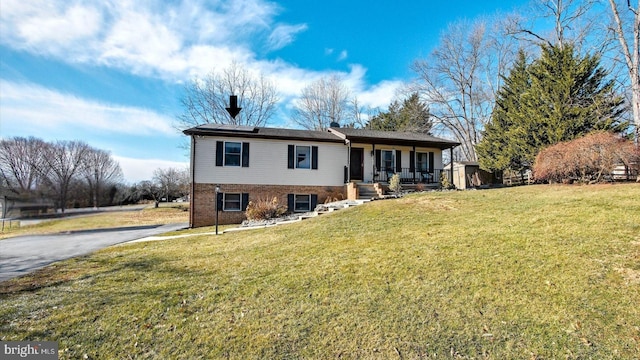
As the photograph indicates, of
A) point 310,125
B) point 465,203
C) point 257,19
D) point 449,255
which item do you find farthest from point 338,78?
point 449,255

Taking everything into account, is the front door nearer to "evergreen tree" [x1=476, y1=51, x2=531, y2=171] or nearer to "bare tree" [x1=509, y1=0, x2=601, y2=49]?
"evergreen tree" [x1=476, y1=51, x2=531, y2=171]

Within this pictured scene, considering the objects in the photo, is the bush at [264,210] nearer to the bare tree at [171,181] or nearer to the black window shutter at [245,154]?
the black window shutter at [245,154]

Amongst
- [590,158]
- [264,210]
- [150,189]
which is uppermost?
[590,158]

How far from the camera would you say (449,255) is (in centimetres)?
537

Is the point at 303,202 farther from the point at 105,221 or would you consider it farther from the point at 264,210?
the point at 105,221

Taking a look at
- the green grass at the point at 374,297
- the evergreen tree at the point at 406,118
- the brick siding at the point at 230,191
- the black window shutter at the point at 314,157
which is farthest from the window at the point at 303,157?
the evergreen tree at the point at 406,118

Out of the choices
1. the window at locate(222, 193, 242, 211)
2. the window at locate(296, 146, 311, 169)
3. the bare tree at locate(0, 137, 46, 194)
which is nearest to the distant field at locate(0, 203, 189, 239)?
the bare tree at locate(0, 137, 46, 194)

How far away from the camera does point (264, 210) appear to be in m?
14.2

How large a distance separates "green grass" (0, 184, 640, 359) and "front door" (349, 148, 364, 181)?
10.4 metres

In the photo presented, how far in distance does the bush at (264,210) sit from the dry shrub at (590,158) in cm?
1193

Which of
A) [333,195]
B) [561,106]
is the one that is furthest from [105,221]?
[561,106]

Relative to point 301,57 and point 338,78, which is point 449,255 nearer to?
point 301,57

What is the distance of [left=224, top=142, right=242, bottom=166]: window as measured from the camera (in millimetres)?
15617

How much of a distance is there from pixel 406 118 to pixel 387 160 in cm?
1549
